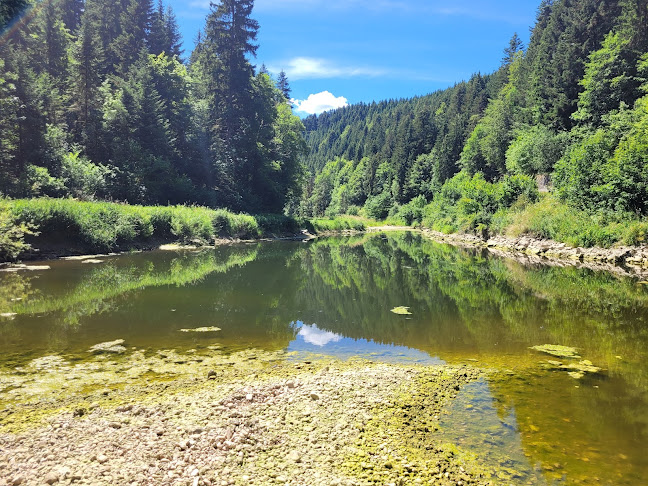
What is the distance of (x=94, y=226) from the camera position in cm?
2264

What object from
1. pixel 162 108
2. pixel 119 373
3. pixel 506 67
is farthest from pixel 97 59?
pixel 506 67

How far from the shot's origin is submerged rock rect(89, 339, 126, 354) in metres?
7.69

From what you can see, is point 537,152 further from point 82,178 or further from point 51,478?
point 51,478

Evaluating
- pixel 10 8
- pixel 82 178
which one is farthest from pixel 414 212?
pixel 10 8

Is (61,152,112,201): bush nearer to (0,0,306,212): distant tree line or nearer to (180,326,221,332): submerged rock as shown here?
(0,0,306,212): distant tree line

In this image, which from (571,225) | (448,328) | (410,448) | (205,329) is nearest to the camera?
(410,448)

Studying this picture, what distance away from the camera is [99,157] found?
36562 millimetres

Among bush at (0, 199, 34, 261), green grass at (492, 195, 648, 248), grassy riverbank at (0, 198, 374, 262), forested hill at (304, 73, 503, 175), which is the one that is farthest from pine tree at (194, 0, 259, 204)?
green grass at (492, 195, 648, 248)

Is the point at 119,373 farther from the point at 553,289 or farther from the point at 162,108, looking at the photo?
the point at 162,108

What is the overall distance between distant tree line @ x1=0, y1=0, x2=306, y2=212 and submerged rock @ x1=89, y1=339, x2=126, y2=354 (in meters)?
22.1

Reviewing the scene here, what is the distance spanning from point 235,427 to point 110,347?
4.79 metres

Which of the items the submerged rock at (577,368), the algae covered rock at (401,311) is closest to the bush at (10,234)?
the algae covered rock at (401,311)

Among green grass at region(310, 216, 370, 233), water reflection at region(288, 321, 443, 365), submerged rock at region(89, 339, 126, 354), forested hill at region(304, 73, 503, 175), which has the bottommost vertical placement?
water reflection at region(288, 321, 443, 365)

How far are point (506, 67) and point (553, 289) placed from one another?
77356 mm
